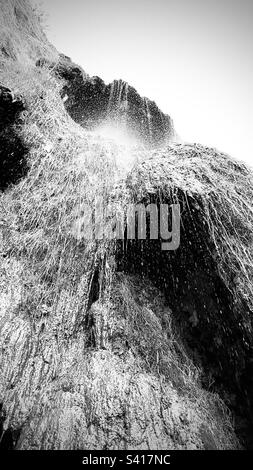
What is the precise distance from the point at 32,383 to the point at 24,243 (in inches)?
95.4

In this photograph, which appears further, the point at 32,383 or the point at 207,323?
the point at 207,323

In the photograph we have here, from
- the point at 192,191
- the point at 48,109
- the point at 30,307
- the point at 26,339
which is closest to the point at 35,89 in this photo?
the point at 48,109

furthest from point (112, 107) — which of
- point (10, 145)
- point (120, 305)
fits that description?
point (120, 305)

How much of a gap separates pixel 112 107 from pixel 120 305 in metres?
9.20

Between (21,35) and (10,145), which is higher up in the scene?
(21,35)

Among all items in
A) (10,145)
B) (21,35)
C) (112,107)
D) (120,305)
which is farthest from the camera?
(112,107)

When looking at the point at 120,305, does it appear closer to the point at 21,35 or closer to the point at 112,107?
the point at 112,107

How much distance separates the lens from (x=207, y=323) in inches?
170

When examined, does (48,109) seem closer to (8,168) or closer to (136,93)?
(8,168)

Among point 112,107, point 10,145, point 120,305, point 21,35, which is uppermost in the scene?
point 21,35

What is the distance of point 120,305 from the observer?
175 inches

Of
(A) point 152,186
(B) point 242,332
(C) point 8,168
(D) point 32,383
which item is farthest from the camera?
(C) point 8,168

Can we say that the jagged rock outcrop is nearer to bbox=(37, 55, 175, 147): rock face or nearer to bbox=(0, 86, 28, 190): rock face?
bbox=(37, 55, 175, 147): rock face

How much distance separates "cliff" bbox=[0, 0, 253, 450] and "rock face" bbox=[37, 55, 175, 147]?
3761mm
